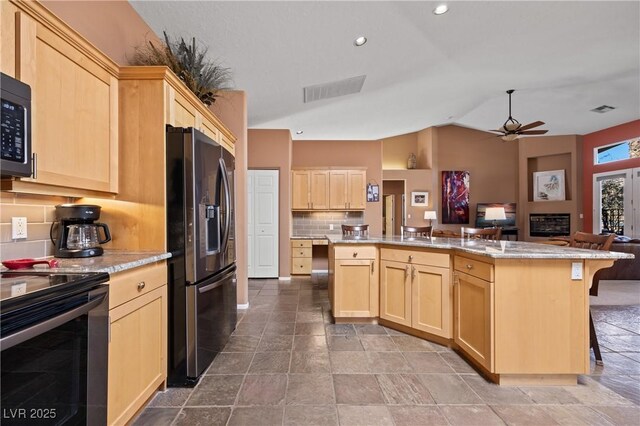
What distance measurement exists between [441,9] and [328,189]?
3499 mm

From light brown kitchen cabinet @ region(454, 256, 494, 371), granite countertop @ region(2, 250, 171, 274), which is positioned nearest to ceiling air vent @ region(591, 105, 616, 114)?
light brown kitchen cabinet @ region(454, 256, 494, 371)

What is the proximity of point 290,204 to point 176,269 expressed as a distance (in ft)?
11.7

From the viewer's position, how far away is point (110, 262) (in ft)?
4.62

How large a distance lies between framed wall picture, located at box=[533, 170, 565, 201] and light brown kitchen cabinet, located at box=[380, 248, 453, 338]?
7.66 m

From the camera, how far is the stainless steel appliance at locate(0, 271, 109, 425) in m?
0.86

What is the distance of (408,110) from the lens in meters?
5.61

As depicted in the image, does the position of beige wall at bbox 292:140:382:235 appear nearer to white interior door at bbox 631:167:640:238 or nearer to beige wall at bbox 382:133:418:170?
beige wall at bbox 382:133:418:170

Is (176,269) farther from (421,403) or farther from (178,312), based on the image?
(421,403)

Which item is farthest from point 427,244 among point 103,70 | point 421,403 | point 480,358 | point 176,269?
point 103,70

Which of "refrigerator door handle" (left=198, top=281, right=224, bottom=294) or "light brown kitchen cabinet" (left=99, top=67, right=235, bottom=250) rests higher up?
"light brown kitchen cabinet" (left=99, top=67, right=235, bottom=250)

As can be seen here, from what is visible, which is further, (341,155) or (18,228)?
(341,155)

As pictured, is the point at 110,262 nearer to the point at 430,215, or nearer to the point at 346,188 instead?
the point at 346,188

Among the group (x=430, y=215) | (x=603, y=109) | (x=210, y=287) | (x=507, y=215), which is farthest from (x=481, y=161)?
(x=210, y=287)

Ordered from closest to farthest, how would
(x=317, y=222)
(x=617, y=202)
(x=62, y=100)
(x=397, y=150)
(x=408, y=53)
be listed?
1. (x=62, y=100)
2. (x=408, y=53)
3. (x=317, y=222)
4. (x=617, y=202)
5. (x=397, y=150)
